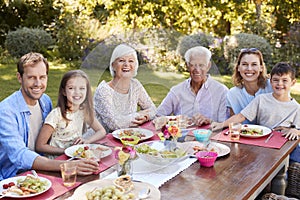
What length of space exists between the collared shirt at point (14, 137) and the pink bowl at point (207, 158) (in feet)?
2.62

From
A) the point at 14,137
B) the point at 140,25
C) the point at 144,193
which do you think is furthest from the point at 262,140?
the point at 140,25

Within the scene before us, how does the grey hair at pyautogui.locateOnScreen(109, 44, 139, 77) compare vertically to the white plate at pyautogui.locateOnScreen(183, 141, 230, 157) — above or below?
above

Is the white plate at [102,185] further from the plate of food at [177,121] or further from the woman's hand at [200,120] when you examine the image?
the woman's hand at [200,120]

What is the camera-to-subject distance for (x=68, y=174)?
6.01 ft

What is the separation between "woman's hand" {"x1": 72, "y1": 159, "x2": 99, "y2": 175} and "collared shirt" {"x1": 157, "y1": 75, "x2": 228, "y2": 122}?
68 centimetres

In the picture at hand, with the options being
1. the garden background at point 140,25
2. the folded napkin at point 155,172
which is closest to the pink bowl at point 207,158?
the folded napkin at point 155,172

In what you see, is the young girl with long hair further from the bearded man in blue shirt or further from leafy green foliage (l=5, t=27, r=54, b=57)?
leafy green foliage (l=5, t=27, r=54, b=57)

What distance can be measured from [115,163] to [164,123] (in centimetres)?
56

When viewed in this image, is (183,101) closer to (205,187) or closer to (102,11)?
(205,187)

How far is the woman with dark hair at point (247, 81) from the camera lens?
10.3 feet

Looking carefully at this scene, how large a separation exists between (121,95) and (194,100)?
1.62ft

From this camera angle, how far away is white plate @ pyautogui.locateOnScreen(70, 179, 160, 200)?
1.70 meters

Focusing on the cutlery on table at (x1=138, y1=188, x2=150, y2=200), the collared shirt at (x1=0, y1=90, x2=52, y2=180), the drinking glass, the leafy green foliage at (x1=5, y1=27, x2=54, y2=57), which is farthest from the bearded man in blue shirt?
the leafy green foliage at (x1=5, y1=27, x2=54, y2=57)

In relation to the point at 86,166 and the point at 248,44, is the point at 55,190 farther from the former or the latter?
the point at 248,44
